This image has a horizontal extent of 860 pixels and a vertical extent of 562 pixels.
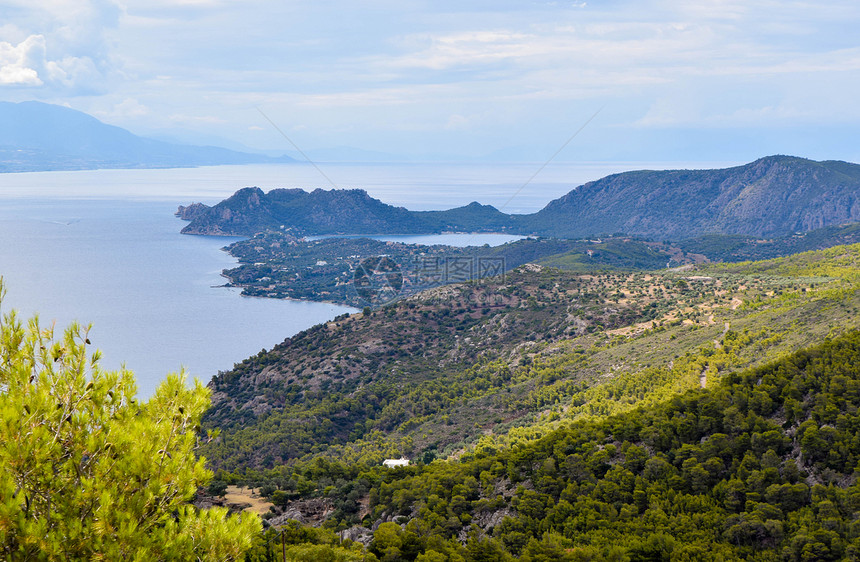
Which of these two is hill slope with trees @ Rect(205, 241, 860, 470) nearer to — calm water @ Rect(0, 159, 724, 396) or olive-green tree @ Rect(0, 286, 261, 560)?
calm water @ Rect(0, 159, 724, 396)

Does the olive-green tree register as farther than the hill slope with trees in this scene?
No

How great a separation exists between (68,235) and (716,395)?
19827cm

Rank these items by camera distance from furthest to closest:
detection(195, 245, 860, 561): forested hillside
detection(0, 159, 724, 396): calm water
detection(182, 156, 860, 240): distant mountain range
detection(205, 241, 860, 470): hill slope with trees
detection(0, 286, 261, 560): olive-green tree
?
detection(182, 156, 860, 240): distant mountain range < detection(0, 159, 724, 396): calm water < detection(205, 241, 860, 470): hill slope with trees < detection(195, 245, 860, 561): forested hillside < detection(0, 286, 261, 560): olive-green tree

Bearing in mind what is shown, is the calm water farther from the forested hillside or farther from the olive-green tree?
the olive-green tree

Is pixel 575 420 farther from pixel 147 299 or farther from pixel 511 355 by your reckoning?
pixel 147 299

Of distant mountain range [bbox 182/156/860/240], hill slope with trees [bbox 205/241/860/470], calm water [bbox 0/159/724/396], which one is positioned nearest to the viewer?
hill slope with trees [bbox 205/241/860/470]

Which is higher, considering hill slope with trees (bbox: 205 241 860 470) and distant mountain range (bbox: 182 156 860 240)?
distant mountain range (bbox: 182 156 860 240)

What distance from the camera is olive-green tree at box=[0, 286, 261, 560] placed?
7.07m

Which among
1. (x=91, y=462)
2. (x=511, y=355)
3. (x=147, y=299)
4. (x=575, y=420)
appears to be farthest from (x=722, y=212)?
(x=91, y=462)

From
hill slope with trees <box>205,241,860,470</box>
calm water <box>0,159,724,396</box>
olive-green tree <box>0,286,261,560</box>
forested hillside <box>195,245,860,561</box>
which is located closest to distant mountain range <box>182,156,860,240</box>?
calm water <box>0,159,724,396</box>

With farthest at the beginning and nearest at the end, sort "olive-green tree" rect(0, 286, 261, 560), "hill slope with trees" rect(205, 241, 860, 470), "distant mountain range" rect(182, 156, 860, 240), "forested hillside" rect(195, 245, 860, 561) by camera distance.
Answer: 1. "distant mountain range" rect(182, 156, 860, 240)
2. "hill slope with trees" rect(205, 241, 860, 470)
3. "forested hillside" rect(195, 245, 860, 561)
4. "olive-green tree" rect(0, 286, 261, 560)

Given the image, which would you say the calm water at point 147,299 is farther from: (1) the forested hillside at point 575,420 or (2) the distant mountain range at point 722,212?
(1) the forested hillside at point 575,420

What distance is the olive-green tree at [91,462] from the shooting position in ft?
23.2

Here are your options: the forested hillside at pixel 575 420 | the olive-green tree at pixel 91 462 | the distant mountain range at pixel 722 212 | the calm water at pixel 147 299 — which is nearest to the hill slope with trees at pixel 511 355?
the forested hillside at pixel 575 420
